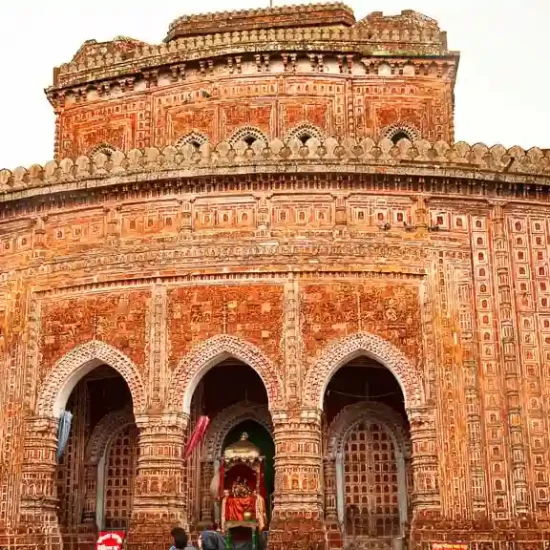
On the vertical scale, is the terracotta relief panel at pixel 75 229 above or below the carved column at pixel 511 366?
above

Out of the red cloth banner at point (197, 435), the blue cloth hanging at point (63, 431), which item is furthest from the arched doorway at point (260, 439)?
the blue cloth hanging at point (63, 431)

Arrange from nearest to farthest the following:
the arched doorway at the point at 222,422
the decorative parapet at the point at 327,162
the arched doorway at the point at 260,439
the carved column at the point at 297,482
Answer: the carved column at the point at 297,482 → the decorative parapet at the point at 327,162 → the arched doorway at the point at 222,422 → the arched doorway at the point at 260,439

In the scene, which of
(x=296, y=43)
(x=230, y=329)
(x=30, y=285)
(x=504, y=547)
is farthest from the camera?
(x=296, y=43)

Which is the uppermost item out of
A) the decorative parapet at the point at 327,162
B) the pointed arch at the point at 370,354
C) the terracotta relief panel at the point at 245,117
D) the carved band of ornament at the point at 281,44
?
the carved band of ornament at the point at 281,44

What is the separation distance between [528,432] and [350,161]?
17.0 feet

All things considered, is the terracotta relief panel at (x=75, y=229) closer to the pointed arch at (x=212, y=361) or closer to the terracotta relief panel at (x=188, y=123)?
the pointed arch at (x=212, y=361)

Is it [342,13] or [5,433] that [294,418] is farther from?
[342,13]

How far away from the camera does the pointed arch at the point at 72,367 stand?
48.4ft

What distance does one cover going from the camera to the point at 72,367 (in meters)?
15.0

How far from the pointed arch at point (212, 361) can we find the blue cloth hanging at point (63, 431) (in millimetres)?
2106

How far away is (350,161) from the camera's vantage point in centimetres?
1491

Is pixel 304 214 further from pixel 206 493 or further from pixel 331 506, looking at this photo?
pixel 206 493

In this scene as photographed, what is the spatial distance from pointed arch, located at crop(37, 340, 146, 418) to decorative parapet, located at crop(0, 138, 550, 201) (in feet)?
9.22

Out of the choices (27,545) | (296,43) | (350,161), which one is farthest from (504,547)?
(296,43)
